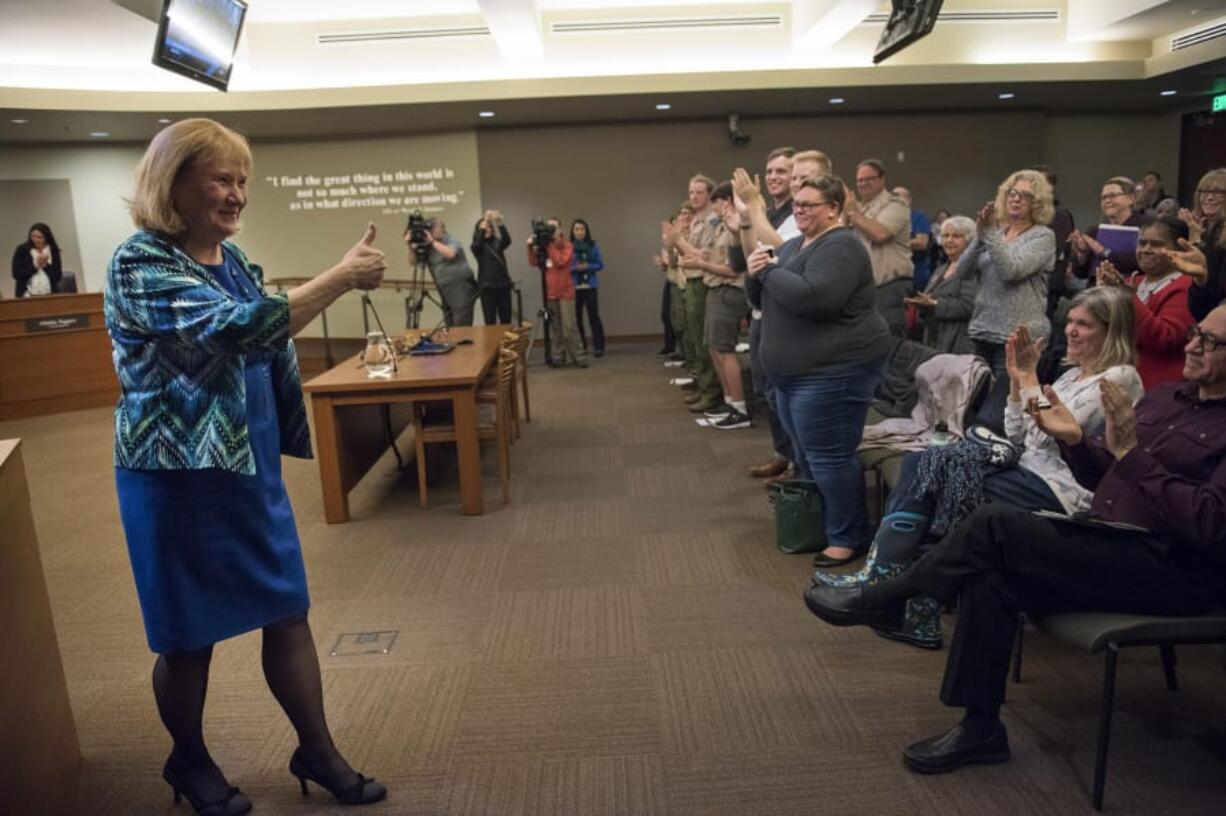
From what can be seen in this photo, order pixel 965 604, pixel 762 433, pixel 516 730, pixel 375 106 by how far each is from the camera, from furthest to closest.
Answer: pixel 375 106
pixel 762 433
pixel 516 730
pixel 965 604

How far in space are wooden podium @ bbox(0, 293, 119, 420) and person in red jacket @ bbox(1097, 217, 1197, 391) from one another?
724cm

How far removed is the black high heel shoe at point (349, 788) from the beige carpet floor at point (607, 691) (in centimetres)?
4

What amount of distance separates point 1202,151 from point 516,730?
10.8 metres

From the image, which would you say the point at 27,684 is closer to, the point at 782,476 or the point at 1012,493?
the point at 1012,493

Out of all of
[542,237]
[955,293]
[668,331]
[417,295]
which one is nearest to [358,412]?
[955,293]

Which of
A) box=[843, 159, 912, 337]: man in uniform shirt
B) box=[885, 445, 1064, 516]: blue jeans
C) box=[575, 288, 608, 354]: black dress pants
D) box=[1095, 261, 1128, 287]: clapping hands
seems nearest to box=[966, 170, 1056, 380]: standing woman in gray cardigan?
box=[1095, 261, 1128, 287]: clapping hands

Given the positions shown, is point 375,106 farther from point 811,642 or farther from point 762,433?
point 811,642

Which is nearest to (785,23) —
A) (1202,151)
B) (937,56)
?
(937,56)

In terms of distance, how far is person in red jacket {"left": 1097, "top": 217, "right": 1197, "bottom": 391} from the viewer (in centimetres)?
294

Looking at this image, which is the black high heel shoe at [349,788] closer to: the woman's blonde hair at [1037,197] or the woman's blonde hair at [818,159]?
the woman's blonde hair at [818,159]

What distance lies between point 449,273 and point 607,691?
5809 mm

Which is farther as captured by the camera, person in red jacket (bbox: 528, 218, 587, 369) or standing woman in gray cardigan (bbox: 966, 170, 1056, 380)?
person in red jacket (bbox: 528, 218, 587, 369)

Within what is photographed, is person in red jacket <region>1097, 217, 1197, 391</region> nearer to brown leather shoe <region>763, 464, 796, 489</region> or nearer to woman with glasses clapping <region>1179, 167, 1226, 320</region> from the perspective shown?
woman with glasses clapping <region>1179, 167, 1226, 320</region>

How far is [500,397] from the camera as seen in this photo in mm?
4422
